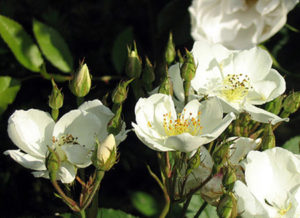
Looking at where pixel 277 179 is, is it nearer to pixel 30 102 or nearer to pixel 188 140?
pixel 188 140

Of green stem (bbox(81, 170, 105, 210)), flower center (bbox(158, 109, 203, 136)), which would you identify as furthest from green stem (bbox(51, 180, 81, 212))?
flower center (bbox(158, 109, 203, 136))

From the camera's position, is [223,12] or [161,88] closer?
[161,88]

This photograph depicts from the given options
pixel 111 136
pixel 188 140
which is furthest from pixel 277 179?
pixel 111 136

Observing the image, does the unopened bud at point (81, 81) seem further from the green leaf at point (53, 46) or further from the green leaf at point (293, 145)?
the green leaf at point (293, 145)

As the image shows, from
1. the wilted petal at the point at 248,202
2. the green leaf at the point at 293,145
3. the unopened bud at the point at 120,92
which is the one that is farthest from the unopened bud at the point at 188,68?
the green leaf at the point at 293,145

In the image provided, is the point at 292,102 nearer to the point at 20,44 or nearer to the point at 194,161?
the point at 194,161

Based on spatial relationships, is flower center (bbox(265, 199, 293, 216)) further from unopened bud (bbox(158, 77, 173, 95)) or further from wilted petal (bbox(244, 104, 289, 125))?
unopened bud (bbox(158, 77, 173, 95))
